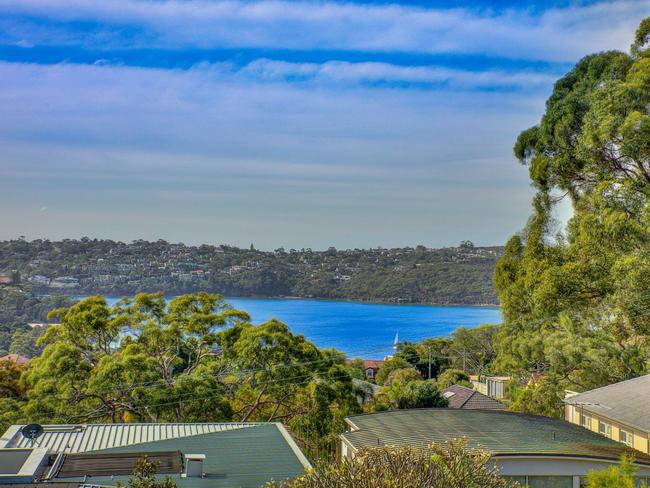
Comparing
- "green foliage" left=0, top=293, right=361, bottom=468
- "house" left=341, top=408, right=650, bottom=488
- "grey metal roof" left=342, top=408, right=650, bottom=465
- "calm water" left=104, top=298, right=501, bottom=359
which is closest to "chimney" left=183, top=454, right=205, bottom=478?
"house" left=341, top=408, right=650, bottom=488

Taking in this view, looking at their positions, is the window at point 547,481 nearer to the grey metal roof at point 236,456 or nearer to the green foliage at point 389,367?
the grey metal roof at point 236,456

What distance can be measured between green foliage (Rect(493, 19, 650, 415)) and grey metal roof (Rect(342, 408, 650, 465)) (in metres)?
2.25

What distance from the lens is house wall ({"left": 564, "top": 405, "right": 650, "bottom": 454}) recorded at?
15.9 meters

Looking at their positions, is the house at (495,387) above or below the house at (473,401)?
below

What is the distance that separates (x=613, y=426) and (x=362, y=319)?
88.9 metres

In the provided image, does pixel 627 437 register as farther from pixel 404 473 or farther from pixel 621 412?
pixel 404 473

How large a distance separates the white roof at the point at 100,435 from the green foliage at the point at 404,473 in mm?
6650

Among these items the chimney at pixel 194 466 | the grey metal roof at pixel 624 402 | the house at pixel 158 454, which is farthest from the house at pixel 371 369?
the chimney at pixel 194 466

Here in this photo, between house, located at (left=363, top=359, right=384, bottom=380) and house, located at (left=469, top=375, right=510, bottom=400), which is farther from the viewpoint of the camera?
house, located at (left=363, top=359, right=384, bottom=380)

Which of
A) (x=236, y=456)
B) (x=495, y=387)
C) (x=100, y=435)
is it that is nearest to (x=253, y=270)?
(x=495, y=387)

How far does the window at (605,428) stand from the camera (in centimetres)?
1801

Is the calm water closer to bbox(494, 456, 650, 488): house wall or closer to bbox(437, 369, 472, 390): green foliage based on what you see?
bbox(437, 369, 472, 390): green foliage

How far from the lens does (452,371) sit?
1817 inches

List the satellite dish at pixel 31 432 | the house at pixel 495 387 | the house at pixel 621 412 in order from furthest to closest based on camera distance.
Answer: the house at pixel 495 387 → the house at pixel 621 412 → the satellite dish at pixel 31 432
